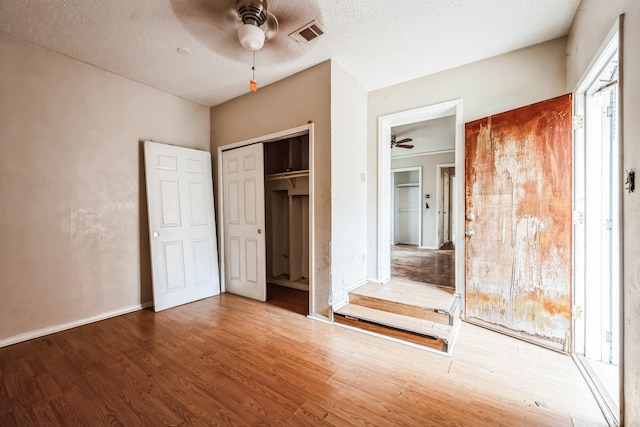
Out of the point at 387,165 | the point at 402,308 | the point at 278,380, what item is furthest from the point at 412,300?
the point at 387,165

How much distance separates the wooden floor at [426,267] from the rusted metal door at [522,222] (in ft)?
2.20

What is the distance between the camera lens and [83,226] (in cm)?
268

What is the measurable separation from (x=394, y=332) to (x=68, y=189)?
3470 mm

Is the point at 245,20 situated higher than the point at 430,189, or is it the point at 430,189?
the point at 245,20

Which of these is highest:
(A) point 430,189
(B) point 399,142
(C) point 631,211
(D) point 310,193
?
(B) point 399,142

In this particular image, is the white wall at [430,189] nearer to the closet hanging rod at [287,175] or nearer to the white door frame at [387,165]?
the white door frame at [387,165]

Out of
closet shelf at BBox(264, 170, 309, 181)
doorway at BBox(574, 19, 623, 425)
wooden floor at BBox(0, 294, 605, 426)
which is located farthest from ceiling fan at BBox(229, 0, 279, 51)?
wooden floor at BBox(0, 294, 605, 426)

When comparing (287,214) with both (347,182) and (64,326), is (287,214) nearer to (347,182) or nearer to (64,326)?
(347,182)

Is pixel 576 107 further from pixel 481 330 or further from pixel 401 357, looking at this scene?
pixel 401 357

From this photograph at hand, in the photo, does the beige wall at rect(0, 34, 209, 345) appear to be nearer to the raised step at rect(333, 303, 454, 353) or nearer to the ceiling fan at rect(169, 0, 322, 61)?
the ceiling fan at rect(169, 0, 322, 61)

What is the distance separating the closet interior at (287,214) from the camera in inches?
156

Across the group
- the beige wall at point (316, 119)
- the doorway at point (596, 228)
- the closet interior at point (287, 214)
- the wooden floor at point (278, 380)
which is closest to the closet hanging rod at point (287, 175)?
the closet interior at point (287, 214)

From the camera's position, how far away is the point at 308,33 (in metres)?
2.21

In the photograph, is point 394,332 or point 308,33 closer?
point 308,33
